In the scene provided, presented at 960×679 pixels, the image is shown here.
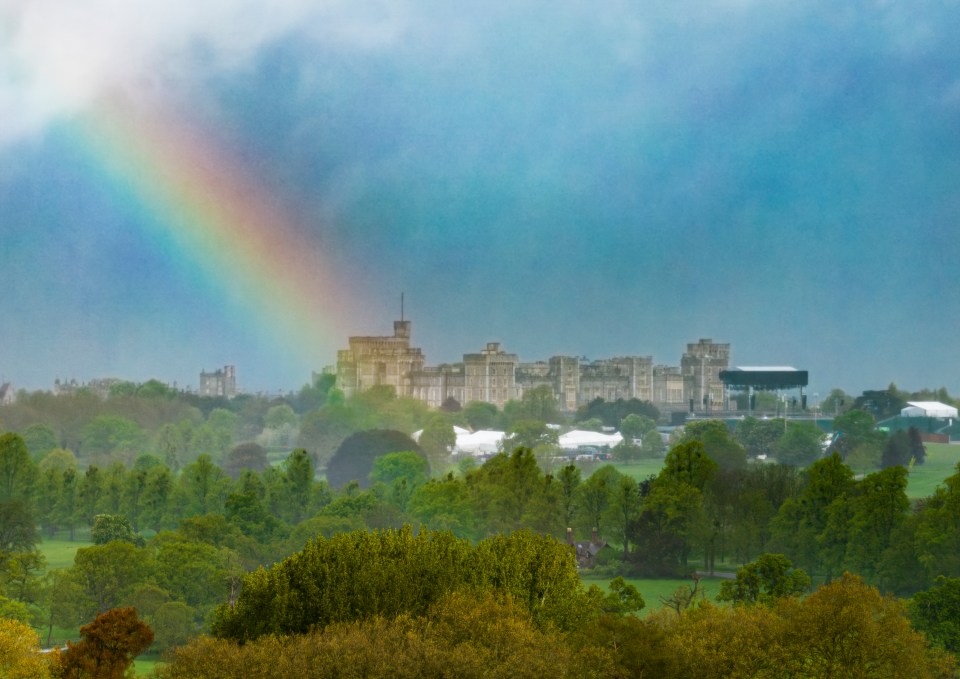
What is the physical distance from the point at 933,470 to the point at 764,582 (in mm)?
58163

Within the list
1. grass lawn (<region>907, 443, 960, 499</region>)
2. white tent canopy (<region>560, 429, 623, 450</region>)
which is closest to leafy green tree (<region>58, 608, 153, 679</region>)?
grass lawn (<region>907, 443, 960, 499</region>)

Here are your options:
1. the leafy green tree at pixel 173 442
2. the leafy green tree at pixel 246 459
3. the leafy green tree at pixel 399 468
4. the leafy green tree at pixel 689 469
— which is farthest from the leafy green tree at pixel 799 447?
the leafy green tree at pixel 173 442

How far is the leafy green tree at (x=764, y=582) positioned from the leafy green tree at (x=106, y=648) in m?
16.2

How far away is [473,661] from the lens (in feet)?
75.6

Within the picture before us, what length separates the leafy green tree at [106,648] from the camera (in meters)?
27.8

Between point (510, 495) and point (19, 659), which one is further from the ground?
point (510, 495)

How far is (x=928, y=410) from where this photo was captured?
413 feet

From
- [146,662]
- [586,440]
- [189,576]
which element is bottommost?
[146,662]

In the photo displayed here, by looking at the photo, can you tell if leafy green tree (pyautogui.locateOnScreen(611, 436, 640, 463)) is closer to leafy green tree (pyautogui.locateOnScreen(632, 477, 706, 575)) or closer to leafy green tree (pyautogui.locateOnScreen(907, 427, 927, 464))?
leafy green tree (pyautogui.locateOnScreen(907, 427, 927, 464))

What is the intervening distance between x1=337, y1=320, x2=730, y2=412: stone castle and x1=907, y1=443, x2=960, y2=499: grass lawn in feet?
142

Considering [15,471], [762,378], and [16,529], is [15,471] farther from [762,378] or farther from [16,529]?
[762,378]

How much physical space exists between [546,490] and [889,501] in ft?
46.3

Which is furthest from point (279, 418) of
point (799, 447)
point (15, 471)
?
point (15, 471)

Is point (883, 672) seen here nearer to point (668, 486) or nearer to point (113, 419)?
point (668, 486)
